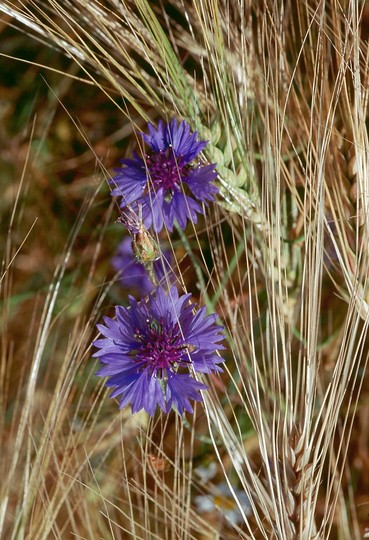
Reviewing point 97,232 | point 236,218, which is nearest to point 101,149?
point 97,232

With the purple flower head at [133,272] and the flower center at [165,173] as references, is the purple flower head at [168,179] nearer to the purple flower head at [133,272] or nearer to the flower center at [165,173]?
the flower center at [165,173]

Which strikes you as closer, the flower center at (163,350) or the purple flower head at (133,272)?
the flower center at (163,350)

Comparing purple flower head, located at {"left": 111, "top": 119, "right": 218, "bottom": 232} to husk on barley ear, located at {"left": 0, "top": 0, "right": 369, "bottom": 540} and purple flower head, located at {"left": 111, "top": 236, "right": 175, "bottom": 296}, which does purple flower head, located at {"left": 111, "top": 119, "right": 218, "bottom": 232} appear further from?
purple flower head, located at {"left": 111, "top": 236, "right": 175, "bottom": 296}

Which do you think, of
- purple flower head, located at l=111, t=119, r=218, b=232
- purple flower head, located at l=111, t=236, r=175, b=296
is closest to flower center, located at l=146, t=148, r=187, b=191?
purple flower head, located at l=111, t=119, r=218, b=232

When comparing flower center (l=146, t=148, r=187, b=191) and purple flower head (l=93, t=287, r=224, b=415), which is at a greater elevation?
flower center (l=146, t=148, r=187, b=191)

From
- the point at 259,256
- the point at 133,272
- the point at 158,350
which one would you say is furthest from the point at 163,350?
the point at 133,272

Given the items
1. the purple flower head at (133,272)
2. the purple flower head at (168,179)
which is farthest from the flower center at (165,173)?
the purple flower head at (133,272)

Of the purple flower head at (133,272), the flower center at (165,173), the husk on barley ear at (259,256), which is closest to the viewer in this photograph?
the husk on barley ear at (259,256)

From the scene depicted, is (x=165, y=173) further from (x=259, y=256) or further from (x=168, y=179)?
(x=259, y=256)
